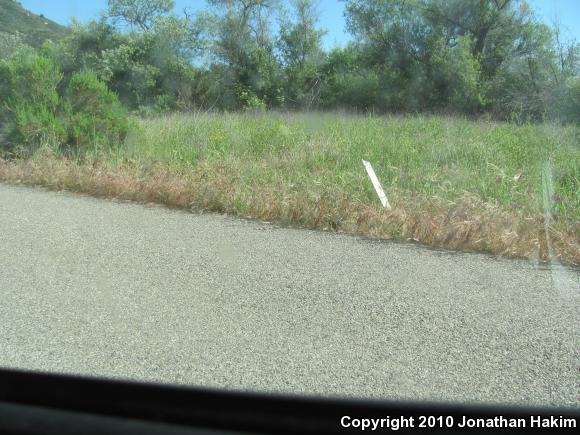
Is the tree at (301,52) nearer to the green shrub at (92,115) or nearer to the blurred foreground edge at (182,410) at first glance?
the green shrub at (92,115)

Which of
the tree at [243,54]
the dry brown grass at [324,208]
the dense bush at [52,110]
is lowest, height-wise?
A: the dry brown grass at [324,208]

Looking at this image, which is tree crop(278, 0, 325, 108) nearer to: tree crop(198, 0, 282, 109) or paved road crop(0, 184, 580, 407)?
tree crop(198, 0, 282, 109)

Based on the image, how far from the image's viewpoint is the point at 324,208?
25.3ft

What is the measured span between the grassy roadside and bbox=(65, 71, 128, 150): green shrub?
0.43m

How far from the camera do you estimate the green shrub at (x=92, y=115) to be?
12.2m

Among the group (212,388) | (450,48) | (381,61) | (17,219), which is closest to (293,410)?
(212,388)

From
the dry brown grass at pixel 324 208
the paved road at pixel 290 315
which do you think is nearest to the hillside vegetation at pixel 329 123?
the dry brown grass at pixel 324 208

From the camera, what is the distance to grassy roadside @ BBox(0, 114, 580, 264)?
6945mm

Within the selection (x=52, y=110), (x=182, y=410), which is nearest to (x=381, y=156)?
(x=52, y=110)

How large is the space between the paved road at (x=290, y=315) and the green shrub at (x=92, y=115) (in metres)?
5.68

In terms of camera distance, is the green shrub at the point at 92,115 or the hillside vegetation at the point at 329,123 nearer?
the hillside vegetation at the point at 329,123

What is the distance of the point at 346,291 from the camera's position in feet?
16.5

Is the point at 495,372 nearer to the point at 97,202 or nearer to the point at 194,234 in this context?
the point at 194,234

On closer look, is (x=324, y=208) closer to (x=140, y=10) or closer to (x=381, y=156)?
(x=381, y=156)
